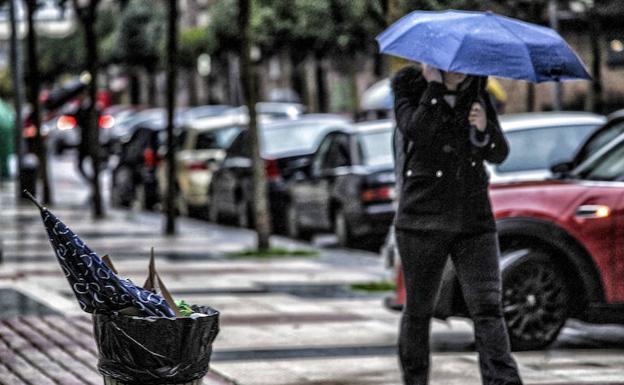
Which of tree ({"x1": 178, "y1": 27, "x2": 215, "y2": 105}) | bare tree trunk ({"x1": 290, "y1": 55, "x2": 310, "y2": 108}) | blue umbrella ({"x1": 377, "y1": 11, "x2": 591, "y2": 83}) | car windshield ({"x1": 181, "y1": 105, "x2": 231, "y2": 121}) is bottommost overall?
car windshield ({"x1": 181, "y1": 105, "x2": 231, "y2": 121})

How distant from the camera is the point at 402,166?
25.2 feet

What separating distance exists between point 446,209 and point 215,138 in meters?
18.6

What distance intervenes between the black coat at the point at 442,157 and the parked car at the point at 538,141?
598 cm

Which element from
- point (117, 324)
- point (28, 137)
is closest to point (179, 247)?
point (117, 324)

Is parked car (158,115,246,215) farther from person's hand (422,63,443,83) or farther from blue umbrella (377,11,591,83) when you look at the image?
person's hand (422,63,443,83)

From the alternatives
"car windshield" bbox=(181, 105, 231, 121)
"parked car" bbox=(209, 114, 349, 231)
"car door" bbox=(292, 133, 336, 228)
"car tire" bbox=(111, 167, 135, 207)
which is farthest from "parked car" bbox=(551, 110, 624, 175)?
"car windshield" bbox=(181, 105, 231, 121)

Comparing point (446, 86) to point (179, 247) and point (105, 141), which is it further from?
point (105, 141)

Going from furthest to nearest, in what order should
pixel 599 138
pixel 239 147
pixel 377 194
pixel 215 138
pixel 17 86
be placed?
1. pixel 17 86
2. pixel 215 138
3. pixel 239 147
4. pixel 377 194
5. pixel 599 138

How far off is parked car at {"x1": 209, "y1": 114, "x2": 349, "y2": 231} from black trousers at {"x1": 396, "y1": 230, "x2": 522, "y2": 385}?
14.0m

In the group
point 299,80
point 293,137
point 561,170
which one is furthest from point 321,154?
point 299,80

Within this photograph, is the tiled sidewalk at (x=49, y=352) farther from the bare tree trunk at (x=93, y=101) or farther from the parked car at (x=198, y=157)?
the parked car at (x=198, y=157)

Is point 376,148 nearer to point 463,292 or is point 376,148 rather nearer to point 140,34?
point 463,292

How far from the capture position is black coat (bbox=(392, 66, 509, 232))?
7.43 m

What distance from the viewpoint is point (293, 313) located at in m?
12.2
